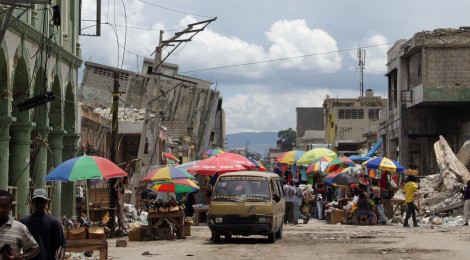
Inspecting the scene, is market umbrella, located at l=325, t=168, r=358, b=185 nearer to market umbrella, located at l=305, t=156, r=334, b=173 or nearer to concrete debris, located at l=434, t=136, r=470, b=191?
market umbrella, located at l=305, t=156, r=334, b=173

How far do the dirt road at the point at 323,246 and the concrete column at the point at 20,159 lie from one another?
2693 mm

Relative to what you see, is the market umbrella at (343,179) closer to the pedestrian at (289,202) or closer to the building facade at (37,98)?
the pedestrian at (289,202)

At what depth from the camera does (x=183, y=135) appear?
75438mm

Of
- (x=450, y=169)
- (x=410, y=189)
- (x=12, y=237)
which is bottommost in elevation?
(x=12, y=237)

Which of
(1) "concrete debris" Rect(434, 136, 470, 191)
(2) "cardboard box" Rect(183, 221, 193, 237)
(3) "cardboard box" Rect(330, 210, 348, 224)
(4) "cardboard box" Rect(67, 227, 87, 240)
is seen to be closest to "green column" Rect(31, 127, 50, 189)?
(2) "cardboard box" Rect(183, 221, 193, 237)

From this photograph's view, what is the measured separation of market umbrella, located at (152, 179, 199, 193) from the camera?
1201 inches

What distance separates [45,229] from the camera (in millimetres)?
9883

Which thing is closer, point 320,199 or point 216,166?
point 216,166

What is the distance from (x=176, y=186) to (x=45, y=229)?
20758 millimetres

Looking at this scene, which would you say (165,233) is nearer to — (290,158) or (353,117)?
(290,158)

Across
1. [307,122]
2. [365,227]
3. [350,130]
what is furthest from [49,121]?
[307,122]

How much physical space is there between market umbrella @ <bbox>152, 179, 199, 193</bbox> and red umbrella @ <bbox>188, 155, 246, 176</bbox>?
1.16 meters

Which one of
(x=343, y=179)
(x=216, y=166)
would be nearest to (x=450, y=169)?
(x=343, y=179)

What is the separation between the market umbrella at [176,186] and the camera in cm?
3052
